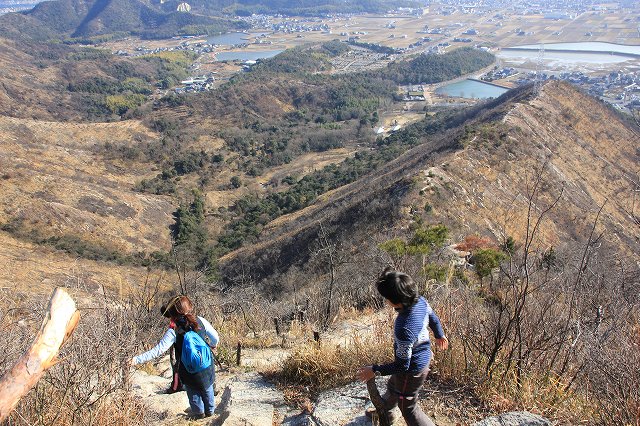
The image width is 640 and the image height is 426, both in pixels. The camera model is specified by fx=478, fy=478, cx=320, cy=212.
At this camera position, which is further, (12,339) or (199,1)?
(199,1)

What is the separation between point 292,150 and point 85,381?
44.8 m

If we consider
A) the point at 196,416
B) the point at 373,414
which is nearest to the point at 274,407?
the point at 196,416

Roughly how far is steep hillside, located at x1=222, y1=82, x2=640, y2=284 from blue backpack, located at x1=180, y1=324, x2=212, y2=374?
44.3 feet

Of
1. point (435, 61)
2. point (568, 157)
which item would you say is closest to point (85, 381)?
point (568, 157)

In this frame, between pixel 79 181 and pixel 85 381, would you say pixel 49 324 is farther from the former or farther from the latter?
pixel 79 181

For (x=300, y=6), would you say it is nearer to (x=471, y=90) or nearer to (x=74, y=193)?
(x=471, y=90)

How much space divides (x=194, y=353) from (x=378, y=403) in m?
1.48

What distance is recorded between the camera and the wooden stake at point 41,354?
6.86 feet

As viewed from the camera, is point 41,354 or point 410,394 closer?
point 41,354

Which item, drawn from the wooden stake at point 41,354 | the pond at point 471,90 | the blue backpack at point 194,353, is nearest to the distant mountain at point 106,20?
the pond at point 471,90

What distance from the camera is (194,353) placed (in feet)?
12.2

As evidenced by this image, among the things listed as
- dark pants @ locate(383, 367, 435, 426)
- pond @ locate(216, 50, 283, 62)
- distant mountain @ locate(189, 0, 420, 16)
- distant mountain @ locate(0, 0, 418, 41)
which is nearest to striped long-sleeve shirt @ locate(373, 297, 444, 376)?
dark pants @ locate(383, 367, 435, 426)

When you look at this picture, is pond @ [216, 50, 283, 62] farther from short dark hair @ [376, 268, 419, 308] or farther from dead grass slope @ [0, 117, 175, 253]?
short dark hair @ [376, 268, 419, 308]

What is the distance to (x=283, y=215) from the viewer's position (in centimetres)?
3100
